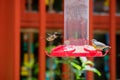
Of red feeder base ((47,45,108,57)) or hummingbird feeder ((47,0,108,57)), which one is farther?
hummingbird feeder ((47,0,108,57))

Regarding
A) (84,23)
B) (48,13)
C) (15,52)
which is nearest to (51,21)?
(48,13)

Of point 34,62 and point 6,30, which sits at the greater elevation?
point 6,30

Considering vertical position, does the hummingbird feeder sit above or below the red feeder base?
above

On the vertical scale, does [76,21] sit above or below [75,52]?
above

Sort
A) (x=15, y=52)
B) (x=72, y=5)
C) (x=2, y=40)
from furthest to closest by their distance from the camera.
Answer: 1. (x=2, y=40)
2. (x=15, y=52)
3. (x=72, y=5)

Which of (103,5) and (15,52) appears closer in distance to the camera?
(15,52)

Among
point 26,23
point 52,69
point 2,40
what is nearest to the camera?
point 2,40

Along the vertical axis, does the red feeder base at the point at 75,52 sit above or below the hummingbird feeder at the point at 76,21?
below

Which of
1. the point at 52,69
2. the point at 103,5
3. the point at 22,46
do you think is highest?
the point at 103,5

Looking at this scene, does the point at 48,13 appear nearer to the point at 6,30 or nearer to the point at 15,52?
the point at 6,30

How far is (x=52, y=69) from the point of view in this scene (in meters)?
2.14

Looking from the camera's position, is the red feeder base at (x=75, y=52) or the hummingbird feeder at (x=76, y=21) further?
the hummingbird feeder at (x=76, y=21)

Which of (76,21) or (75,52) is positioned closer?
(75,52)

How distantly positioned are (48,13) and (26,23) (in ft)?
0.60
